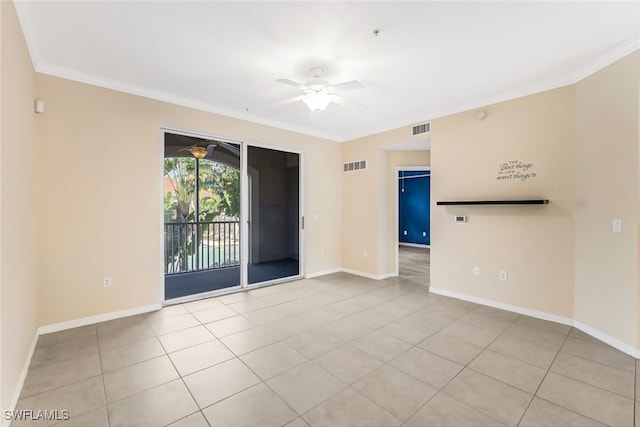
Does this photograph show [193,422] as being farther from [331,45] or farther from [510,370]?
[331,45]

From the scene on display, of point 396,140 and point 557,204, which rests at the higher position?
point 396,140

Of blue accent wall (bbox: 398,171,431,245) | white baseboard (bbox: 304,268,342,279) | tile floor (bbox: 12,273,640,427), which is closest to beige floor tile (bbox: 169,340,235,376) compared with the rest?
tile floor (bbox: 12,273,640,427)

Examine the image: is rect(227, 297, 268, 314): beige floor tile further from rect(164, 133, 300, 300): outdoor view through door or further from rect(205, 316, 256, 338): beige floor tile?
rect(164, 133, 300, 300): outdoor view through door

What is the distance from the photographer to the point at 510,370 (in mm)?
2287

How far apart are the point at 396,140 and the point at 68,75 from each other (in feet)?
14.9

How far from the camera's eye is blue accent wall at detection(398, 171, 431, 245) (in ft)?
30.7

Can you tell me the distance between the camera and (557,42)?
249 centimetres

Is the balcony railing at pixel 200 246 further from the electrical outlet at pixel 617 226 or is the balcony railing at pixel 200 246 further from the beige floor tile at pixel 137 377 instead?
the electrical outlet at pixel 617 226

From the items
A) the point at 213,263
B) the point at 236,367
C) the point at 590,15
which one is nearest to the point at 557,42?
the point at 590,15

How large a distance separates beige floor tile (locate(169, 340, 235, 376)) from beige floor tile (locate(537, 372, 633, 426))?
2.55 m

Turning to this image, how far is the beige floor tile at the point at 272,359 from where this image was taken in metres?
2.28

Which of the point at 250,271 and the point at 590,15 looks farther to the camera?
the point at 250,271

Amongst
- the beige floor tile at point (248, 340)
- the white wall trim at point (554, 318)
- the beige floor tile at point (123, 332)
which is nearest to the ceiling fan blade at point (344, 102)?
the beige floor tile at point (248, 340)

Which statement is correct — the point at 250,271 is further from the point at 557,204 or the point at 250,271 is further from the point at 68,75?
the point at 557,204
